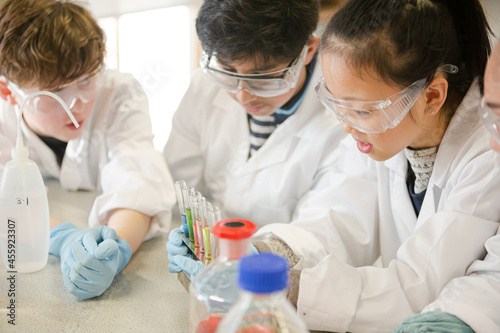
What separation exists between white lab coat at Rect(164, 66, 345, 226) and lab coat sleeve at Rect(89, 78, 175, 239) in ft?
0.57

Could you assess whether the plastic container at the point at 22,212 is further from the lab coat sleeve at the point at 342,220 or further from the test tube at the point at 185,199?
the lab coat sleeve at the point at 342,220

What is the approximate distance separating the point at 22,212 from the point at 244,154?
856 millimetres

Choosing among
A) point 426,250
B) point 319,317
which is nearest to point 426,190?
point 426,250

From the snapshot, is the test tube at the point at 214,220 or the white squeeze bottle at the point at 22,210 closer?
the test tube at the point at 214,220

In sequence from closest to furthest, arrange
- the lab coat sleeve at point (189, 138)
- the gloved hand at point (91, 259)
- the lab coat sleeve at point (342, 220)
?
the gloved hand at point (91, 259) → the lab coat sleeve at point (342, 220) → the lab coat sleeve at point (189, 138)

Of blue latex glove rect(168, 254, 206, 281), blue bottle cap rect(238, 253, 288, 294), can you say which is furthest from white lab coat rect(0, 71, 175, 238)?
blue bottle cap rect(238, 253, 288, 294)

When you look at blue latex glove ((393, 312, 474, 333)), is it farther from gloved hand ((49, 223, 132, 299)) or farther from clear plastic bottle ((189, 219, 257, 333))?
gloved hand ((49, 223, 132, 299))

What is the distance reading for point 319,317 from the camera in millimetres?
1030

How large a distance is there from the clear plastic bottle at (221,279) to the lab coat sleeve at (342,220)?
46cm

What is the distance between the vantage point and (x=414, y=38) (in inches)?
40.6

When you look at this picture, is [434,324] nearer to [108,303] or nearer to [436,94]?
[436,94]

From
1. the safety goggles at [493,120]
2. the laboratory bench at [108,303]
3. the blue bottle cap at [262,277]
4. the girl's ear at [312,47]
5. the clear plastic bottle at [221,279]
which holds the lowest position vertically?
the laboratory bench at [108,303]

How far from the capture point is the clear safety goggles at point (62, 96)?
149 centimetres

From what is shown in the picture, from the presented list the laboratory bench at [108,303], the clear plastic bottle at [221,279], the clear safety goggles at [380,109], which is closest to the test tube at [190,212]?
the laboratory bench at [108,303]
